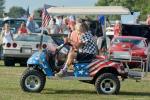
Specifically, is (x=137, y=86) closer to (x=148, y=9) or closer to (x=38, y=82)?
(x=38, y=82)

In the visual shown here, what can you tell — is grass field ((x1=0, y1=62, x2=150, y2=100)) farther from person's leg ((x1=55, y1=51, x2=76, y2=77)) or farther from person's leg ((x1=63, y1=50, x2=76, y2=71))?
person's leg ((x1=63, y1=50, x2=76, y2=71))

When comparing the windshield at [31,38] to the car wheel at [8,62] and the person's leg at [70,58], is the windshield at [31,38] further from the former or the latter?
the person's leg at [70,58]

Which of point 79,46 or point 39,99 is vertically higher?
point 79,46

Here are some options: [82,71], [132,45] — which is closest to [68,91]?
[82,71]

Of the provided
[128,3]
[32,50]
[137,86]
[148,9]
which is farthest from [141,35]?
[128,3]

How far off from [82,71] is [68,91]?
0.86 meters

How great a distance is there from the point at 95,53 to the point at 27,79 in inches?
68.3

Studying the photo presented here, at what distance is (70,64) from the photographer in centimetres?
1495

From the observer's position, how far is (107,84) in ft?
49.5

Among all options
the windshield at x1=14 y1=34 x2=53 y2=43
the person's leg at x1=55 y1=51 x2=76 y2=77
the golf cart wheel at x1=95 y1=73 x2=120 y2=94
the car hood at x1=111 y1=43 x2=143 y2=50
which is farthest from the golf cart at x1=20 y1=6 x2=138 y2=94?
the windshield at x1=14 y1=34 x2=53 y2=43

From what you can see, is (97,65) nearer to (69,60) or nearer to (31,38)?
(69,60)

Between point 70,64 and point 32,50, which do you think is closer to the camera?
point 70,64

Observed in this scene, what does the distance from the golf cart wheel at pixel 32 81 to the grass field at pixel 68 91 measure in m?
0.16

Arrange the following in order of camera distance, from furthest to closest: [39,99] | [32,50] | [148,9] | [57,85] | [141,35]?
[148,9] < [141,35] < [32,50] < [57,85] < [39,99]
